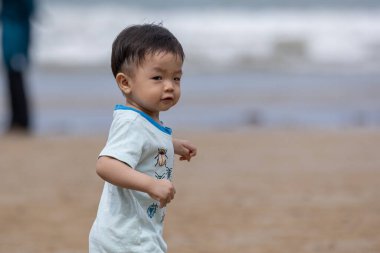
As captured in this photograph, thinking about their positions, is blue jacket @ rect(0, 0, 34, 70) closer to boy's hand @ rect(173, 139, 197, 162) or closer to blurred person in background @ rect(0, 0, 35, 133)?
blurred person in background @ rect(0, 0, 35, 133)

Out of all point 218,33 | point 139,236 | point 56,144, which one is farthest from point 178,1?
point 139,236

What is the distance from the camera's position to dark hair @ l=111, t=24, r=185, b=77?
326cm

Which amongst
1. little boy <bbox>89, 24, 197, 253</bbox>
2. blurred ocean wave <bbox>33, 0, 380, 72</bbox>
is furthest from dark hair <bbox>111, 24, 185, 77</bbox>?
blurred ocean wave <bbox>33, 0, 380, 72</bbox>

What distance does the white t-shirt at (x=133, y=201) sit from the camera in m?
3.22

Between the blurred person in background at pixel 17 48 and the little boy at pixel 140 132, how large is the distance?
7260 millimetres

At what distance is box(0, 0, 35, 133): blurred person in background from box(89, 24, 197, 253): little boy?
7.26 metres

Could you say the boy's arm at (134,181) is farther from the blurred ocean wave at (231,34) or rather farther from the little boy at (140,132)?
the blurred ocean wave at (231,34)

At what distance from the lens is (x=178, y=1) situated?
33.6 meters

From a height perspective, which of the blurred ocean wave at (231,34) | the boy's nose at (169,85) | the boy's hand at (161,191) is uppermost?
the blurred ocean wave at (231,34)

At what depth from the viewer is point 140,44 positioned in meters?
3.26

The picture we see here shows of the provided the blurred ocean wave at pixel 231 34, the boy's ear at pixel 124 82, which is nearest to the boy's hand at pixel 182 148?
the boy's ear at pixel 124 82

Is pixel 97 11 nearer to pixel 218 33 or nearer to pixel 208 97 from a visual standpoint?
pixel 218 33

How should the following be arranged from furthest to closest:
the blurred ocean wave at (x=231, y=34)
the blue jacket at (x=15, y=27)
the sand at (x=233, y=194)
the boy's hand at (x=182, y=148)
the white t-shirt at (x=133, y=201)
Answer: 1. the blurred ocean wave at (x=231, y=34)
2. the blue jacket at (x=15, y=27)
3. the sand at (x=233, y=194)
4. the boy's hand at (x=182, y=148)
5. the white t-shirt at (x=133, y=201)

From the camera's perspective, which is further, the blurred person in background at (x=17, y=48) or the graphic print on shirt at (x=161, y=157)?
the blurred person in background at (x=17, y=48)
